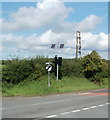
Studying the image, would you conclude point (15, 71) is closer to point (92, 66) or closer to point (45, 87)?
point (45, 87)

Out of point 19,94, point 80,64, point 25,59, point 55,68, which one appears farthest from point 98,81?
point 19,94

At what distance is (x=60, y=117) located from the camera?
11.6 meters

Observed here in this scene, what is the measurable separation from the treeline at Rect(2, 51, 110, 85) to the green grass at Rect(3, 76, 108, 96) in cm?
95

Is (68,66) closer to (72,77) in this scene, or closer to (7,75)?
(72,77)

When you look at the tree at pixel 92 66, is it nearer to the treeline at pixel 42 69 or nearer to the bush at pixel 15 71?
the treeline at pixel 42 69

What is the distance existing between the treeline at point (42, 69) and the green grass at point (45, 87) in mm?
945

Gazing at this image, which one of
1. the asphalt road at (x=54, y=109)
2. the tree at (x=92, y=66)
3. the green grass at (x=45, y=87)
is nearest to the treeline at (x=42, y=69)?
the tree at (x=92, y=66)

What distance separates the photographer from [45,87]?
84.8ft

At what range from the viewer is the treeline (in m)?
30.5

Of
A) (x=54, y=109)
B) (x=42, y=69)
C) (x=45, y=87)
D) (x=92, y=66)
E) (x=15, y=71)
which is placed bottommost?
(x=54, y=109)

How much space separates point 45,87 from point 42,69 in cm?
688

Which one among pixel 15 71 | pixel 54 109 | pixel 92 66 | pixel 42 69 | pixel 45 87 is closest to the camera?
pixel 54 109

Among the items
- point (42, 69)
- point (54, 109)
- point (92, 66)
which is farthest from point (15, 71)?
point (54, 109)

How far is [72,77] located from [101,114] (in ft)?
73.7
